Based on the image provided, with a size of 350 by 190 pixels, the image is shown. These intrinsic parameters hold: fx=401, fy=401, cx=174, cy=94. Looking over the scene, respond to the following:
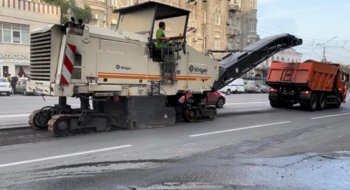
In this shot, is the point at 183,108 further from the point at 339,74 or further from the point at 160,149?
the point at 339,74

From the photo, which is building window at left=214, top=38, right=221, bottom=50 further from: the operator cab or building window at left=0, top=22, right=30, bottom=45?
the operator cab

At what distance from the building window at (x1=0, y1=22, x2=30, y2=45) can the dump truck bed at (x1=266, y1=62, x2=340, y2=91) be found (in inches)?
1029

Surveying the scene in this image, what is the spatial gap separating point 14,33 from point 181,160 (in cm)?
3414

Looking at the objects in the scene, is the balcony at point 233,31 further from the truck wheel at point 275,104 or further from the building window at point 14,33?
the truck wheel at point 275,104

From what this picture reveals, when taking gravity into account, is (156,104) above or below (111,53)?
below

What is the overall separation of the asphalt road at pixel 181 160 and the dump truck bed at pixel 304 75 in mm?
8103

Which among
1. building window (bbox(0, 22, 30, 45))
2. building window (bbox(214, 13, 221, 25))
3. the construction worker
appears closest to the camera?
the construction worker

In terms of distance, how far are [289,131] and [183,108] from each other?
11.3 feet

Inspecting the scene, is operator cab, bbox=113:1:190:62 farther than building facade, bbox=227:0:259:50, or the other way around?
building facade, bbox=227:0:259:50

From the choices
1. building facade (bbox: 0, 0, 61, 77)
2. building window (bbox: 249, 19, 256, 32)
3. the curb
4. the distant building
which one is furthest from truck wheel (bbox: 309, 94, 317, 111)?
building window (bbox: 249, 19, 256, 32)

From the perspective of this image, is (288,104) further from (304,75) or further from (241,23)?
(241,23)

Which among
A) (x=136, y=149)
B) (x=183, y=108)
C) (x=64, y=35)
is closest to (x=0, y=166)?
(x=136, y=149)

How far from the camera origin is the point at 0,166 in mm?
6941

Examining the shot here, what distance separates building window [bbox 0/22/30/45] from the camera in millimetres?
36656
